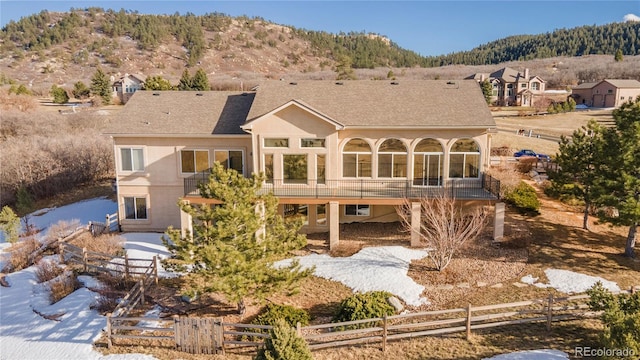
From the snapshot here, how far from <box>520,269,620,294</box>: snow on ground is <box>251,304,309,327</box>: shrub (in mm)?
9138

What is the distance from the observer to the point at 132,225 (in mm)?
24281

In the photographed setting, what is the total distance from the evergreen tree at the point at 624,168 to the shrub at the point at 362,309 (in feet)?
35.7

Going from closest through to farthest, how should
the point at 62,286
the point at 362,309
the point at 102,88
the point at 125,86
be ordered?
the point at 362,309 < the point at 62,286 < the point at 102,88 < the point at 125,86

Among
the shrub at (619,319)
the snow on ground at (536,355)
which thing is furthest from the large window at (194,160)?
the shrub at (619,319)

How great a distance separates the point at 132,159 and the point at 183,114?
12.9ft

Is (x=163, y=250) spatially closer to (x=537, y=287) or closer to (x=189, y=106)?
(x=189, y=106)

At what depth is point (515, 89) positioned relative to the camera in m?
85.4

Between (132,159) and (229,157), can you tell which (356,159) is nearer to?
(229,157)

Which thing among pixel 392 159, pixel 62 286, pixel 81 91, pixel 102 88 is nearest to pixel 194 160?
pixel 62 286

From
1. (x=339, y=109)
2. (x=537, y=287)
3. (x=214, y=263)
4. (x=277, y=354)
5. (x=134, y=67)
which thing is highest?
(x=134, y=67)

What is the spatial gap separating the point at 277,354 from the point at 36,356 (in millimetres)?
9183

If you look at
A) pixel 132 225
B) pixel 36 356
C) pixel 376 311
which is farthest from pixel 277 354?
pixel 132 225

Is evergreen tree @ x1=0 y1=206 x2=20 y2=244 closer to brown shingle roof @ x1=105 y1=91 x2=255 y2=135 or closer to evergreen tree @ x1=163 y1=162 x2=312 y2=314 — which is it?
brown shingle roof @ x1=105 y1=91 x2=255 y2=135

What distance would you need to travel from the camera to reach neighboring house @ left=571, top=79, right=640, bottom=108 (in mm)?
Answer: 73500
